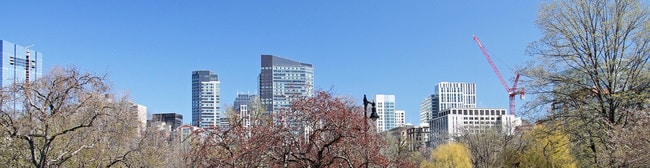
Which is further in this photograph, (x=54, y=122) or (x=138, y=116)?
(x=138, y=116)

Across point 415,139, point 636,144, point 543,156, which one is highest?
point 636,144

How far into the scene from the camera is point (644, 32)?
21328 mm

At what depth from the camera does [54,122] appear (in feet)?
68.1

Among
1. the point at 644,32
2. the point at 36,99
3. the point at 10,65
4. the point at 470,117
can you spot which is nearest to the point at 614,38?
the point at 644,32

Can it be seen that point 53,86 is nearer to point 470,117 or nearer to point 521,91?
point 521,91

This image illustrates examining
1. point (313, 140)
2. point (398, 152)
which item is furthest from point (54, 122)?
point (398, 152)

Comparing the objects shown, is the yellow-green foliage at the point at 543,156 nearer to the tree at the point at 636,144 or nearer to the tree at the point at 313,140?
the tree at the point at 636,144

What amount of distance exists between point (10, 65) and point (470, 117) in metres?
138

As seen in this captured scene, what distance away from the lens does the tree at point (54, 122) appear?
19.0 metres

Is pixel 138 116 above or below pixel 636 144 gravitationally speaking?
above

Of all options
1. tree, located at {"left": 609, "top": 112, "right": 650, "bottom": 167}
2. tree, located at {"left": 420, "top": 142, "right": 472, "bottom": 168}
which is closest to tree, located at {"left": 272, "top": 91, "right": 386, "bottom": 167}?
tree, located at {"left": 609, "top": 112, "right": 650, "bottom": 167}

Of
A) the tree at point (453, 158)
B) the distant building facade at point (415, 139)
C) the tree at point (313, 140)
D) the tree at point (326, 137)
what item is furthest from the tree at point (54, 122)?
the tree at point (453, 158)

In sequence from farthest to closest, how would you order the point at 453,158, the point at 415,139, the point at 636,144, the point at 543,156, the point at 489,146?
the point at 415,139 → the point at 453,158 → the point at 489,146 → the point at 543,156 → the point at 636,144

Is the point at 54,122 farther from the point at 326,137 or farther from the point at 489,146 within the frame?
the point at 489,146
